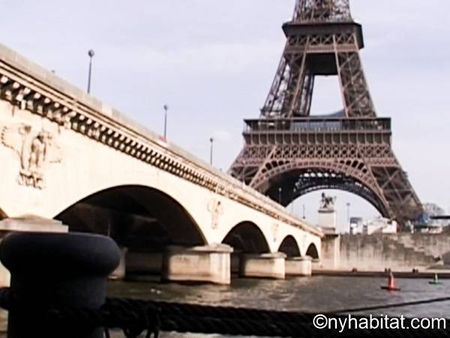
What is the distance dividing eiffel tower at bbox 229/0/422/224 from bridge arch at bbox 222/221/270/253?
1647 centimetres

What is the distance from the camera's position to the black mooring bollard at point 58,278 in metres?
2.49

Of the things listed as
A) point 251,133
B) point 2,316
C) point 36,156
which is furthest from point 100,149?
point 251,133

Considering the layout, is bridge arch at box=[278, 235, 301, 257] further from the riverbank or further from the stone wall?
the stone wall

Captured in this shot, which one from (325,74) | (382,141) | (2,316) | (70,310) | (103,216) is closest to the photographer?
(70,310)

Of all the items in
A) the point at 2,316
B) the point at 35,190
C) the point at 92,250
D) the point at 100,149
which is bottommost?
the point at 2,316

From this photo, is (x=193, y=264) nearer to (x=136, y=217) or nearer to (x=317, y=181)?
(x=136, y=217)

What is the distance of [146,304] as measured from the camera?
2.50 m

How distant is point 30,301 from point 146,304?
1.38 feet

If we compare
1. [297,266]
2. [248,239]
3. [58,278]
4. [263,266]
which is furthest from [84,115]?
[297,266]

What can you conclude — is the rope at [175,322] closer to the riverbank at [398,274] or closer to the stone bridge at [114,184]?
the stone bridge at [114,184]

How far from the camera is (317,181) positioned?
9394 centimetres

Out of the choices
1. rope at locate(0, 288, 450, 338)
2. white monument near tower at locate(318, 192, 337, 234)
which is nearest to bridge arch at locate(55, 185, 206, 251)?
rope at locate(0, 288, 450, 338)

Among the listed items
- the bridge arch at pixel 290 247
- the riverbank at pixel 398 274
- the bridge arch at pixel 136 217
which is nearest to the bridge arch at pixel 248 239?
the bridge arch at pixel 136 217

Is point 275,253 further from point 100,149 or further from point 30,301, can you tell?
point 30,301
